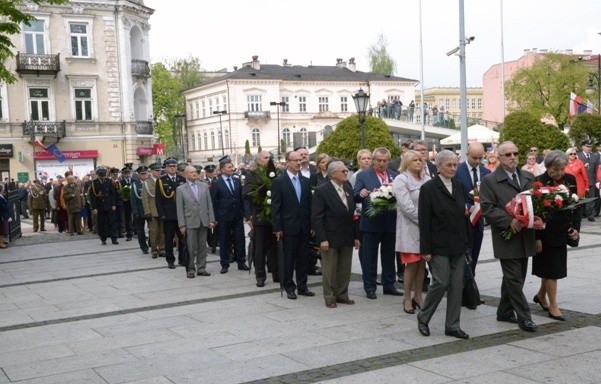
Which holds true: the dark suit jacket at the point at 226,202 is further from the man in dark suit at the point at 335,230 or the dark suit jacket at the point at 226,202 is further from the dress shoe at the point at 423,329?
the dress shoe at the point at 423,329

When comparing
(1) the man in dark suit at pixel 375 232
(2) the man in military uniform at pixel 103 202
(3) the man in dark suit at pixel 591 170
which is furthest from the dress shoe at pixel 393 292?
(2) the man in military uniform at pixel 103 202

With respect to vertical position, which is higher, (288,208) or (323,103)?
(323,103)

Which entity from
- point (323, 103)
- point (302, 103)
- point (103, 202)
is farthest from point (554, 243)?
point (323, 103)

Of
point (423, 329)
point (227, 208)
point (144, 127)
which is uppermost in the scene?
point (144, 127)

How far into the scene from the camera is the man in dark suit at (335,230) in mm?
9320

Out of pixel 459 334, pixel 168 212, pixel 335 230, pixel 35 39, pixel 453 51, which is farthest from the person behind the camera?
pixel 35 39

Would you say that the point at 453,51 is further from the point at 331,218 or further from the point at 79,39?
the point at 79,39

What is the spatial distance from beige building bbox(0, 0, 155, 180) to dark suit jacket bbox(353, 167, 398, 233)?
3783cm

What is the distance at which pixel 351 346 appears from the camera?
721 cm

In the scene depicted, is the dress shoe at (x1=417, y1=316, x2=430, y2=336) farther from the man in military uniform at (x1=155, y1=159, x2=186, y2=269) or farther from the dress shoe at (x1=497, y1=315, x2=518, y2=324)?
the man in military uniform at (x1=155, y1=159, x2=186, y2=269)

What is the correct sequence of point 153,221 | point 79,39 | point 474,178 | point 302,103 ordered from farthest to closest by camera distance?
point 302,103
point 79,39
point 153,221
point 474,178

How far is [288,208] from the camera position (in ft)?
33.4

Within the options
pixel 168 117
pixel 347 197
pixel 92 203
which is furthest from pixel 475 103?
pixel 347 197

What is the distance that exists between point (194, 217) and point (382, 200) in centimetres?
457
